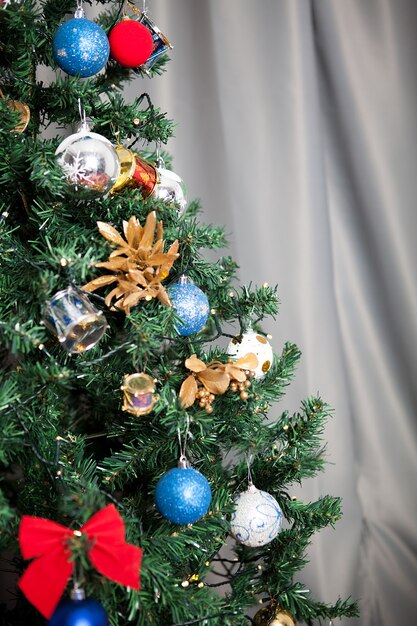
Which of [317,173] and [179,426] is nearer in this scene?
[179,426]

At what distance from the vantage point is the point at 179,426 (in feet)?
2.11

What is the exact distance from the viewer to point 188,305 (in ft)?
2.26

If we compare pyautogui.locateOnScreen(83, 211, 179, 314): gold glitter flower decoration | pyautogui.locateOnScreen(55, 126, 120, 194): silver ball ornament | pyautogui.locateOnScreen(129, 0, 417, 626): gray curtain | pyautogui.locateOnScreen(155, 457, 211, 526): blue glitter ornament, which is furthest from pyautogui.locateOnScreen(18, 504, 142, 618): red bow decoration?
pyautogui.locateOnScreen(129, 0, 417, 626): gray curtain

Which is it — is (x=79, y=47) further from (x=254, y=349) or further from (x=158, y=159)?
(x=254, y=349)

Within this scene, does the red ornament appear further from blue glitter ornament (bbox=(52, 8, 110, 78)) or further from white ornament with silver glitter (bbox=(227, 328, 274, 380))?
white ornament with silver glitter (bbox=(227, 328, 274, 380))

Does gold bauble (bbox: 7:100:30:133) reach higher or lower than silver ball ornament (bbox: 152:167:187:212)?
higher

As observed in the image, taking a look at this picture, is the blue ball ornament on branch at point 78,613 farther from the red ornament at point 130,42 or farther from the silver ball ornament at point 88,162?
the red ornament at point 130,42

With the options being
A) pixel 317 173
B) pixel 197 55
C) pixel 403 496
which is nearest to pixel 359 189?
pixel 317 173

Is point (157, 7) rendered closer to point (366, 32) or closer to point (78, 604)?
point (366, 32)

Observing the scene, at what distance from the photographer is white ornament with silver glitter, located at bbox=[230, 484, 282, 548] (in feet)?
2.36

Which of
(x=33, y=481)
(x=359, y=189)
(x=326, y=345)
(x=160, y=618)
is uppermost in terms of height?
(x=359, y=189)

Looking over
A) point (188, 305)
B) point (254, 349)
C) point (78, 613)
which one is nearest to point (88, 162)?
point (188, 305)

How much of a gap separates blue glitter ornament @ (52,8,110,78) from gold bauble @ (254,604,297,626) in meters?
0.74

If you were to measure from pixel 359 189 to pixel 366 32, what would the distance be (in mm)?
331
